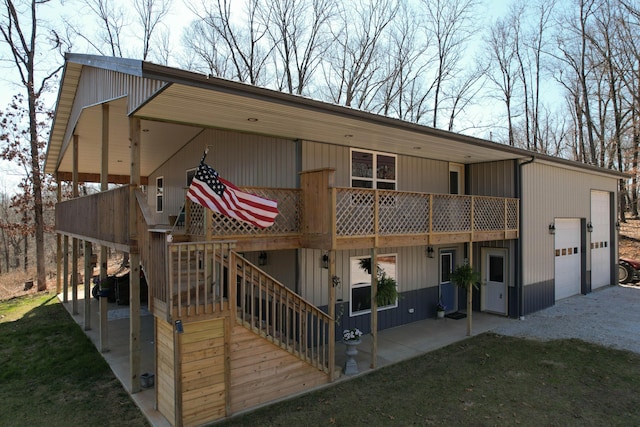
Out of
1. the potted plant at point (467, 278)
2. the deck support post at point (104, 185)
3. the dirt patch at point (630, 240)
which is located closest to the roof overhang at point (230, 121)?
the deck support post at point (104, 185)

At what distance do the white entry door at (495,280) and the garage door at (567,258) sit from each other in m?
3.05

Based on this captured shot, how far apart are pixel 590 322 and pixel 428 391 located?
7464mm

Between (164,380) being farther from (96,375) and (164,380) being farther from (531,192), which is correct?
(531,192)

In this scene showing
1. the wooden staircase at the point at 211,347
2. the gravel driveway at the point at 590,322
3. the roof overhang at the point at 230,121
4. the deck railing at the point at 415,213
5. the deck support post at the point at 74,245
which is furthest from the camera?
the deck support post at the point at 74,245

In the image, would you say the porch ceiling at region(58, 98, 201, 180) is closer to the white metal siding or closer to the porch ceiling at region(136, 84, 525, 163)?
the porch ceiling at region(136, 84, 525, 163)

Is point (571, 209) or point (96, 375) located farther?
point (571, 209)

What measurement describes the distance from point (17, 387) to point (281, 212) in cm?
615

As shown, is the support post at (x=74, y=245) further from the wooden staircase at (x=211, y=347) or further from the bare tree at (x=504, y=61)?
the bare tree at (x=504, y=61)

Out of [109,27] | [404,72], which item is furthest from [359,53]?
[109,27]

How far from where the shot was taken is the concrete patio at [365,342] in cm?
764

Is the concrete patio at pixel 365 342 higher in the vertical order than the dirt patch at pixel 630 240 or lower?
lower

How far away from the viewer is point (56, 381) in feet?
25.9

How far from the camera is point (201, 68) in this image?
2595cm

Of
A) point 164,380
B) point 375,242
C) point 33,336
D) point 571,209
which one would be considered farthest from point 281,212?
point 571,209
